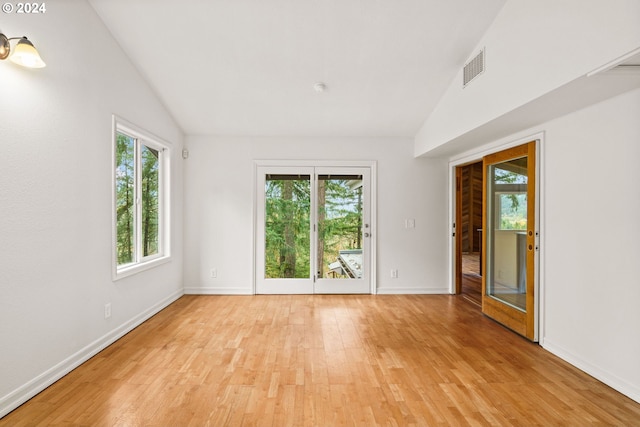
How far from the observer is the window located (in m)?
3.61

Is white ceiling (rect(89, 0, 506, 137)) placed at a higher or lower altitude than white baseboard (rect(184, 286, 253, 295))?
higher

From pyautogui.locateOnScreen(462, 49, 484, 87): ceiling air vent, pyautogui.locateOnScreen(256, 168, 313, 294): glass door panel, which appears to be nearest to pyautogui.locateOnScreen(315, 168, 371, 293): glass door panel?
pyautogui.locateOnScreen(256, 168, 313, 294): glass door panel

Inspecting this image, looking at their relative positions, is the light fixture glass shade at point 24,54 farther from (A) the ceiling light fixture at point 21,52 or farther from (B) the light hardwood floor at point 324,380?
(B) the light hardwood floor at point 324,380

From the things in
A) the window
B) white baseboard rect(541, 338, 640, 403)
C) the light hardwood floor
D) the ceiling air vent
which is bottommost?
the light hardwood floor

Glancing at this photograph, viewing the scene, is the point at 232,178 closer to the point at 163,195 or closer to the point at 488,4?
the point at 163,195

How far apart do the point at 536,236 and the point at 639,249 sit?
974mm

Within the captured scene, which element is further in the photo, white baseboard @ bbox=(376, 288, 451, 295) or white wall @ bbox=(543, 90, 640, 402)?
white baseboard @ bbox=(376, 288, 451, 295)

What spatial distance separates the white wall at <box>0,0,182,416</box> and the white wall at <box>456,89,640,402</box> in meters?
4.06

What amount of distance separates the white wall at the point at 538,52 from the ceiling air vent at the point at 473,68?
70 mm

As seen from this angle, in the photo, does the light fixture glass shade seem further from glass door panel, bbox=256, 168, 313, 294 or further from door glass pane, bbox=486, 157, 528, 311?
door glass pane, bbox=486, 157, 528, 311

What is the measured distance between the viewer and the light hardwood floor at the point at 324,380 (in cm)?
213

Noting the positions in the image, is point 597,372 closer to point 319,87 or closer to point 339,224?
point 339,224

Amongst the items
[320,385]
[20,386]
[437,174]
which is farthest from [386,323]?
[20,386]

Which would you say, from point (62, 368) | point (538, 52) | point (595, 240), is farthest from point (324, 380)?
point (538, 52)
